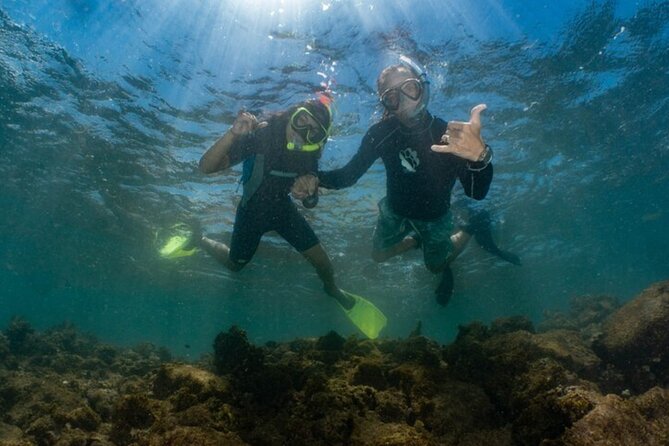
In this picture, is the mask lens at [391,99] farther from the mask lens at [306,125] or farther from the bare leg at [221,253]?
the bare leg at [221,253]

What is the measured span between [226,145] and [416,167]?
12.4ft

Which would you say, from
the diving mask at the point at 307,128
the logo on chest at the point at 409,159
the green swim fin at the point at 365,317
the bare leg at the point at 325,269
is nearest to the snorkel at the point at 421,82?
the logo on chest at the point at 409,159

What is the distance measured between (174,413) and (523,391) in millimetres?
3595

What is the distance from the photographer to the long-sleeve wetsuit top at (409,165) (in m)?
7.67

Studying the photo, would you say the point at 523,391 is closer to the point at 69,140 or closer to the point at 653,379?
the point at 653,379

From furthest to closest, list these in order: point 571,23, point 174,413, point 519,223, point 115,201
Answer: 1. point 519,223
2. point 115,201
3. point 571,23
4. point 174,413

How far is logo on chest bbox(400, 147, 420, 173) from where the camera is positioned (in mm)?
7773

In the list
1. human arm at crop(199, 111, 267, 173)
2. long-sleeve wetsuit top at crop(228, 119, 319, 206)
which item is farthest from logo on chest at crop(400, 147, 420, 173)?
human arm at crop(199, 111, 267, 173)

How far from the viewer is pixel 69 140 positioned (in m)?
16.5

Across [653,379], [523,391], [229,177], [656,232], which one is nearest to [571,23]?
[653,379]

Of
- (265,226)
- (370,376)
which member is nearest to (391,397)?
(370,376)

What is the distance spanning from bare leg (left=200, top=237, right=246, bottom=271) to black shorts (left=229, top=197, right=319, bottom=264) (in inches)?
16.5

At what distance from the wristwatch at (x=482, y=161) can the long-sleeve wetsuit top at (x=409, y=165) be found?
114 centimetres

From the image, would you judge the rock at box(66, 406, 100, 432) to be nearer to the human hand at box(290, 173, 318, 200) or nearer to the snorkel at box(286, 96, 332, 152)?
the human hand at box(290, 173, 318, 200)
